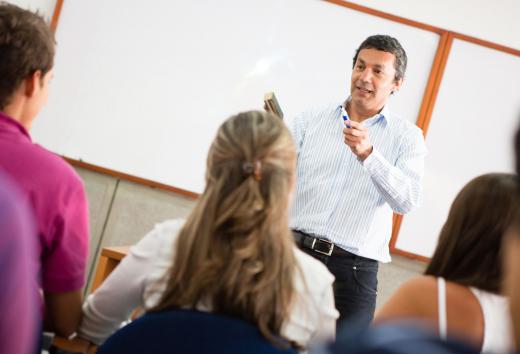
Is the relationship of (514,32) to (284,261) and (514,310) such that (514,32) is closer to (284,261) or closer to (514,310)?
(284,261)

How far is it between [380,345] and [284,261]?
0.81 meters

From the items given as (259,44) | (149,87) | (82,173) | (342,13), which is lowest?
(82,173)

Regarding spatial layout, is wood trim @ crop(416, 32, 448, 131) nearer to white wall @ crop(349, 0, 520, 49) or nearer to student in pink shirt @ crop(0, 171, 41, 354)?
white wall @ crop(349, 0, 520, 49)

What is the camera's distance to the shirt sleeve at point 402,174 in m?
2.32

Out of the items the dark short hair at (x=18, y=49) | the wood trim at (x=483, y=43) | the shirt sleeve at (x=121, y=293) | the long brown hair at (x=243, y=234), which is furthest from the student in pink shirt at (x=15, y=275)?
the wood trim at (x=483, y=43)

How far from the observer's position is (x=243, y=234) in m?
1.29

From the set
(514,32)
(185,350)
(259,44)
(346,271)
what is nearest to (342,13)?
(259,44)

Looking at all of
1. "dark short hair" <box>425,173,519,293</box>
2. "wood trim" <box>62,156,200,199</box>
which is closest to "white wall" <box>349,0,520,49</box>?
"wood trim" <box>62,156,200,199</box>

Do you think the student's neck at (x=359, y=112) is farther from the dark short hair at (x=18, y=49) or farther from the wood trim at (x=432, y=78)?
the dark short hair at (x=18, y=49)

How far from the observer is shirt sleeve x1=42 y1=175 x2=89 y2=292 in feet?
4.46

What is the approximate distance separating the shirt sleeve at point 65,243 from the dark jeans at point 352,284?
1.25m

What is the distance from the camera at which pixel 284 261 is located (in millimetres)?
1280

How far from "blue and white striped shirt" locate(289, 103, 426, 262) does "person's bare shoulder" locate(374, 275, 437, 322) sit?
1.12m

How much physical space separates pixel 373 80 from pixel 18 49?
5.06 feet
